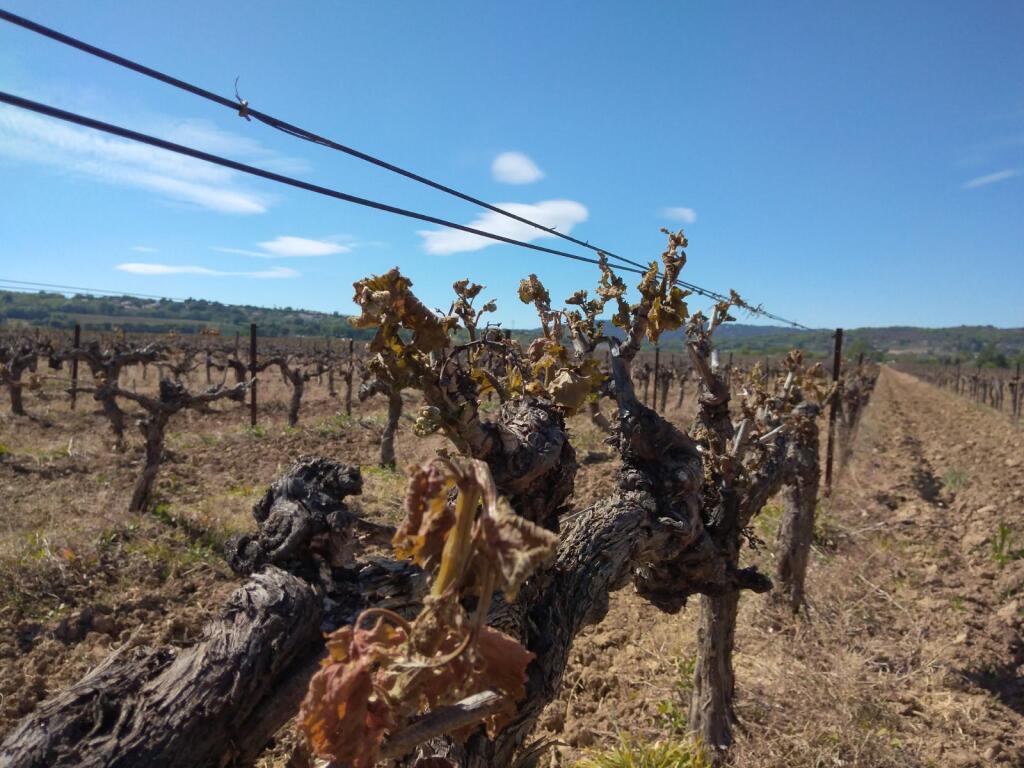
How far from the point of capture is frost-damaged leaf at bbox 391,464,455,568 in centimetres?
118

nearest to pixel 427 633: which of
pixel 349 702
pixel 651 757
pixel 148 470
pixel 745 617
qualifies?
pixel 349 702

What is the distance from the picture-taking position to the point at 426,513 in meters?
1.19

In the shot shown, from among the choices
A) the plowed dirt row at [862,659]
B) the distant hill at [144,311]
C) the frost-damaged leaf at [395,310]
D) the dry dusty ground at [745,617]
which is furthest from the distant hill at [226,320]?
the frost-damaged leaf at [395,310]

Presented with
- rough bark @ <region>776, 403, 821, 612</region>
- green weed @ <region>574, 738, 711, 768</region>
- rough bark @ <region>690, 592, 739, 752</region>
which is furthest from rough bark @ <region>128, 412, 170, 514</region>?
rough bark @ <region>776, 403, 821, 612</region>

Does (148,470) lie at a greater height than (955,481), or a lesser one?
greater

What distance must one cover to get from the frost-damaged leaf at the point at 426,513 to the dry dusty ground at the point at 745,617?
263 cm

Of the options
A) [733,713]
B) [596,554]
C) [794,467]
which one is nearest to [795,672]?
[733,713]

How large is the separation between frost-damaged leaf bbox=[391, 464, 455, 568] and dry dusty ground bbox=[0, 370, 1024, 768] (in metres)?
2.63

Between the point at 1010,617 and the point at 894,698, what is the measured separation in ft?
8.86

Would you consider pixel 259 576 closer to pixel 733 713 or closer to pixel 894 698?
pixel 733 713

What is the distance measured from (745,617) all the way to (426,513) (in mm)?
7257

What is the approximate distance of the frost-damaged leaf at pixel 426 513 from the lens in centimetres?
118

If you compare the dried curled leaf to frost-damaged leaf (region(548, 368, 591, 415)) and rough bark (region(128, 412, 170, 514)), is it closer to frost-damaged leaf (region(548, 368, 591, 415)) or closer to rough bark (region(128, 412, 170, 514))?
frost-damaged leaf (region(548, 368, 591, 415))

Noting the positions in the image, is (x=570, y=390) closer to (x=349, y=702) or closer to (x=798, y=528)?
(x=349, y=702)
